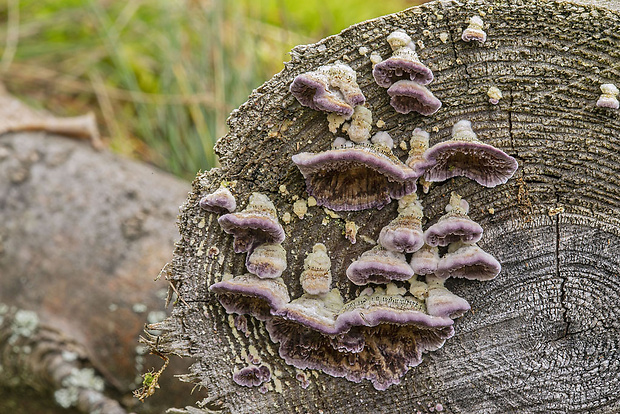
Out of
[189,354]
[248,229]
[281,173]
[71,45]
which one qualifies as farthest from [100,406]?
[71,45]

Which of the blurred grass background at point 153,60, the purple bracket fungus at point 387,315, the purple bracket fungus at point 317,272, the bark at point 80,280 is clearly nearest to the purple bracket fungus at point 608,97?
the purple bracket fungus at point 387,315

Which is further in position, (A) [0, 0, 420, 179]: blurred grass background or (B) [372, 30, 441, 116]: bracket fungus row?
(A) [0, 0, 420, 179]: blurred grass background

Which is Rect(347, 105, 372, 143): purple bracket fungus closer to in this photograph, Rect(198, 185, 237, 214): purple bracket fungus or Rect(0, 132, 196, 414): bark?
Rect(198, 185, 237, 214): purple bracket fungus

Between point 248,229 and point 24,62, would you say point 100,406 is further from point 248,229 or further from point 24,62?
point 24,62

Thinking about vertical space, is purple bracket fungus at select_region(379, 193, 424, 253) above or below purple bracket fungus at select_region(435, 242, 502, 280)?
above

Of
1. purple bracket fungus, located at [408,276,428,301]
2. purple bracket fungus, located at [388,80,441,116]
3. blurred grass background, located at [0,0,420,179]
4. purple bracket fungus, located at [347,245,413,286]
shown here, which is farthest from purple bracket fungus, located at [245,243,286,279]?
blurred grass background, located at [0,0,420,179]
